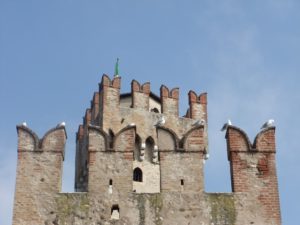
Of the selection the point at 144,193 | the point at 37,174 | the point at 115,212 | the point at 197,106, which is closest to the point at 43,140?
the point at 37,174

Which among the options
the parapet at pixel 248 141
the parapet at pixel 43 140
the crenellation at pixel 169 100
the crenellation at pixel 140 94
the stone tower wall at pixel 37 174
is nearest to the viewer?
the stone tower wall at pixel 37 174

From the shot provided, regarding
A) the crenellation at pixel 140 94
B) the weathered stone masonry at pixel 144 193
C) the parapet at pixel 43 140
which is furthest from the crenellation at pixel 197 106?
the parapet at pixel 43 140

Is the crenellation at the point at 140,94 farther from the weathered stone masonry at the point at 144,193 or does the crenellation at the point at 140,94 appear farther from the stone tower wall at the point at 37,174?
the stone tower wall at the point at 37,174

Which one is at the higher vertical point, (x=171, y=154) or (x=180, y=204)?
(x=171, y=154)

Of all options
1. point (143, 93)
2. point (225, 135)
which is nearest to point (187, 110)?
point (143, 93)

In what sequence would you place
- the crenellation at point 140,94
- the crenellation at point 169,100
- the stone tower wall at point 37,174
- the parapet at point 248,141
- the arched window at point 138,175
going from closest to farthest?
the stone tower wall at point 37,174 → the parapet at point 248,141 → the arched window at point 138,175 → the crenellation at point 140,94 → the crenellation at point 169,100

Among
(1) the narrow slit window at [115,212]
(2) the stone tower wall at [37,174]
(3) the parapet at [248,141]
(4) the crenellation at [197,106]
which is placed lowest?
(1) the narrow slit window at [115,212]

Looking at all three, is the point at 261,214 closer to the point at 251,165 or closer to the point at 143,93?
the point at 251,165

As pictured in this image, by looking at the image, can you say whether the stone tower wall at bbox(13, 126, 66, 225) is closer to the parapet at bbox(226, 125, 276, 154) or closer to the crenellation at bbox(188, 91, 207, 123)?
the parapet at bbox(226, 125, 276, 154)

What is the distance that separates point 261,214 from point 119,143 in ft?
8.97

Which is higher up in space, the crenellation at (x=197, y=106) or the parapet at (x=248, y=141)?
the crenellation at (x=197, y=106)

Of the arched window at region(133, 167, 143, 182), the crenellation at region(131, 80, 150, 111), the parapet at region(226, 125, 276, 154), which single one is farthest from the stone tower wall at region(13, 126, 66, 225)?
the crenellation at region(131, 80, 150, 111)

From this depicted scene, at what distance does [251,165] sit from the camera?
12.5 m

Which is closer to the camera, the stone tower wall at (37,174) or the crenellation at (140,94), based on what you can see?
the stone tower wall at (37,174)
